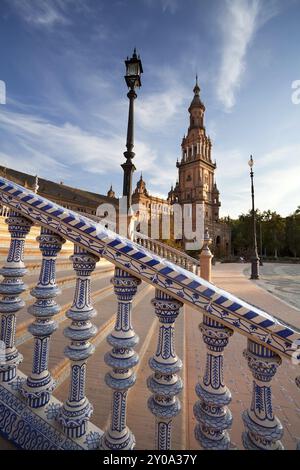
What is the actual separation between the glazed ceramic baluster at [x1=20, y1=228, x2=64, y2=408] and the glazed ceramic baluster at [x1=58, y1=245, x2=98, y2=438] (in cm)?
16

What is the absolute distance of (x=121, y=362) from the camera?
3.45 feet

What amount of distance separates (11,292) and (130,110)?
669cm

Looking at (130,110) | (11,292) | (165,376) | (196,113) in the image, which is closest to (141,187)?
(196,113)

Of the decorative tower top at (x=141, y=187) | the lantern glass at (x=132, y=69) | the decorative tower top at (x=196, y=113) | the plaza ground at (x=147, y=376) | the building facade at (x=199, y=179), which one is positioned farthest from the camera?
the decorative tower top at (x=196, y=113)

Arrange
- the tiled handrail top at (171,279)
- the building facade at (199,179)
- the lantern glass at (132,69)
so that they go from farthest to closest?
the building facade at (199,179), the lantern glass at (132,69), the tiled handrail top at (171,279)

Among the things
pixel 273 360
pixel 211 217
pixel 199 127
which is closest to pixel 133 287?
pixel 273 360

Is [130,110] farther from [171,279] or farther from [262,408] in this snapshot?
[262,408]

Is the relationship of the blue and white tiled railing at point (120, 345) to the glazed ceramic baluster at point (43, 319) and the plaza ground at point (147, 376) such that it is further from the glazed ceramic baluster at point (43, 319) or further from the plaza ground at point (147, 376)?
the plaza ground at point (147, 376)

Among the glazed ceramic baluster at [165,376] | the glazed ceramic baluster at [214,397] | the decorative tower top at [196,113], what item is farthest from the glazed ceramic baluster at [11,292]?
the decorative tower top at [196,113]

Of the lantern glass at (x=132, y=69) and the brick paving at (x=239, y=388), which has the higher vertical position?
the lantern glass at (x=132, y=69)

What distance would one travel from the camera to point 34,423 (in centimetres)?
118

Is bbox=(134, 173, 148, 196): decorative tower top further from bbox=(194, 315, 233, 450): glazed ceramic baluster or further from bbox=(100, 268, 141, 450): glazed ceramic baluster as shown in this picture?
bbox=(194, 315, 233, 450): glazed ceramic baluster

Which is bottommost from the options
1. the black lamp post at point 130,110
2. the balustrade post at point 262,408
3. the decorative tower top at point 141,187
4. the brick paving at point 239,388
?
the brick paving at point 239,388

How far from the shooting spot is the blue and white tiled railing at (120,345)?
3.01 feet
